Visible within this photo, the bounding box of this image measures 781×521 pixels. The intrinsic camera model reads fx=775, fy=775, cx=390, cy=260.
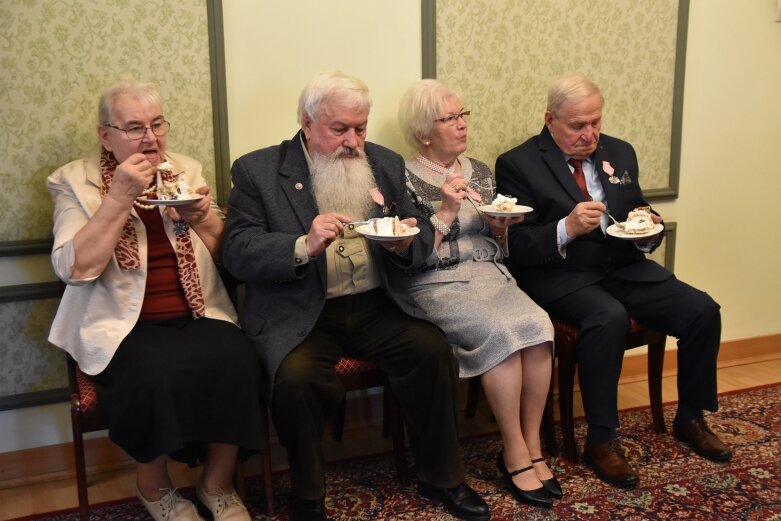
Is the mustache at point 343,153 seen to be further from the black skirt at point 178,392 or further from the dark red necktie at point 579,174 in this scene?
the dark red necktie at point 579,174

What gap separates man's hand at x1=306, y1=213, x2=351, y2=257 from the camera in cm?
218

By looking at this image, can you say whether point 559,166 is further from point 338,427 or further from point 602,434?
point 338,427

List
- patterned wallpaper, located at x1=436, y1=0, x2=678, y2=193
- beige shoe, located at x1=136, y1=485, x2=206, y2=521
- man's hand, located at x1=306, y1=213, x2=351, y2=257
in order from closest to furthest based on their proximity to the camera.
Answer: man's hand, located at x1=306, y1=213, x2=351, y2=257, beige shoe, located at x1=136, y1=485, x2=206, y2=521, patterned wallpaper, located at x1=436, y1=0, x2=678, y2=193

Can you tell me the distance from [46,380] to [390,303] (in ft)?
3.92

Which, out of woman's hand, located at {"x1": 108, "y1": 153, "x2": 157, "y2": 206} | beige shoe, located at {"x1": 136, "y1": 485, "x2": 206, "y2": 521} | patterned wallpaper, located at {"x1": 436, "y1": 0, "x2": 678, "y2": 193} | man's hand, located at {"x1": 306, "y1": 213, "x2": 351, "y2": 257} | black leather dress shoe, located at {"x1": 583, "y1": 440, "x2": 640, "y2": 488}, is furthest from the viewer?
patterned wallpaper, located at {"x1": 436, "y1": 0, "x2": 678, "y2": 193}

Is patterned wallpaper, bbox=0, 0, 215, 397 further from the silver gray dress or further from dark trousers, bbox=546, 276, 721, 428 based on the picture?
dark trousers, bbox=546, 276, 721, 428

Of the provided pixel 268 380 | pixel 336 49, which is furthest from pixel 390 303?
pixel 336 49

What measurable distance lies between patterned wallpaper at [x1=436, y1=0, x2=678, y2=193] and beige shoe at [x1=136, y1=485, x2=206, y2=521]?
5.50 feet

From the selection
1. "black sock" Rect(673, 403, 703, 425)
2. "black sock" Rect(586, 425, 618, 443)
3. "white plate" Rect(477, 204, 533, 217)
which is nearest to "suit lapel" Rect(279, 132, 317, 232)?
"white plate" Rect(477, 204, 533, 217)

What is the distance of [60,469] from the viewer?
2670 mm

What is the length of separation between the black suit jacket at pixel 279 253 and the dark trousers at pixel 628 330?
0.60 metres

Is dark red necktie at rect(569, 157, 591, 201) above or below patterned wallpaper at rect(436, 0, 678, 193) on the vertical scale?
below

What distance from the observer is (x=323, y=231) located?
218 cm

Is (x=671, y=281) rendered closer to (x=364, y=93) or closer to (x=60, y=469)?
(x=364, y=93)
